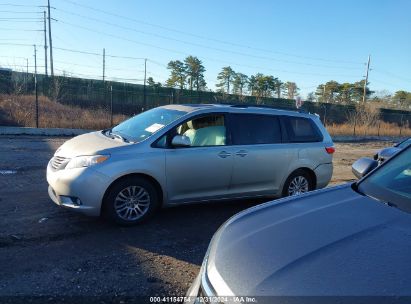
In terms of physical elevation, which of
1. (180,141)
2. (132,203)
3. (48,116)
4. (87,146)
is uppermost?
(180,141)

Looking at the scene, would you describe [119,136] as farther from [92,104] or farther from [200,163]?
[92,104]

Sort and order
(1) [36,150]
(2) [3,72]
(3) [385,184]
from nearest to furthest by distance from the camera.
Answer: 1. (3) [385,184]
2. (1) [36,150]
3. (2) [3,72]

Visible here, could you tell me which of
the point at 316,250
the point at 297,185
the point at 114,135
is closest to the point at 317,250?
the point at 316,250

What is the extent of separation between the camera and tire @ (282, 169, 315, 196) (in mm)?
6715

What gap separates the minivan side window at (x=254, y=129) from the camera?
617 centimetres

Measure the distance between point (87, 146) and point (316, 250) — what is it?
4045 mm

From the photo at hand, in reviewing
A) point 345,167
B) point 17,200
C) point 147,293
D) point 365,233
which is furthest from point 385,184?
point 345,167

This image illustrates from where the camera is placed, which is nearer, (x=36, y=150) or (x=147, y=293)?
(x=147, y=293)

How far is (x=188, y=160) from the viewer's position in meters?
5.60

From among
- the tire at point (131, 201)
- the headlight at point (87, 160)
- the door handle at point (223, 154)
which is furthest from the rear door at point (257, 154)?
the headlight at point (87, 160)

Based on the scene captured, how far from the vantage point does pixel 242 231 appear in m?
2.42

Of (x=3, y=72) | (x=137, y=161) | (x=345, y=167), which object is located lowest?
(x=345, y=167)

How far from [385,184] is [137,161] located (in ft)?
10.5

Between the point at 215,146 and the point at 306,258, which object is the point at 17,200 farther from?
the point at 306,258
